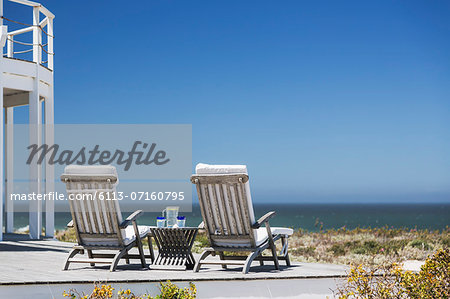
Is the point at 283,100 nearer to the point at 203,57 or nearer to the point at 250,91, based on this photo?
the point at 250,91

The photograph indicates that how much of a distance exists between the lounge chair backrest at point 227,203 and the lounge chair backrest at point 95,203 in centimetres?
78

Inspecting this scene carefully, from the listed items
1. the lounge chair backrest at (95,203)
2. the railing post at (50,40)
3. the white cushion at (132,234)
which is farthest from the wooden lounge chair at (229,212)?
the railing post at (50,40)

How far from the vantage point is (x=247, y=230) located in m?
5.69

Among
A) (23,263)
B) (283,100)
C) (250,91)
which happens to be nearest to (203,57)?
(250,91)

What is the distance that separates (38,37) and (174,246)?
573cm

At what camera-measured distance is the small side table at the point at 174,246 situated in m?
5.99

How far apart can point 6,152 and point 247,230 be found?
756 centimetres

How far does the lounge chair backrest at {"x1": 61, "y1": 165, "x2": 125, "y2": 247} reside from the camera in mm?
5680

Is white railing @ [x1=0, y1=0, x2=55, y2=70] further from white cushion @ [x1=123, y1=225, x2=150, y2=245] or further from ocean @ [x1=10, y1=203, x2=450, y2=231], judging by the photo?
ocean @ [x1=10, y1=203, x2=450, y2=231]

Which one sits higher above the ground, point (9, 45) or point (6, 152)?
point (9, 45)

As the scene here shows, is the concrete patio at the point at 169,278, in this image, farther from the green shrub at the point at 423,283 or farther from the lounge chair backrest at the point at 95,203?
the green shrub at the point at 423,283

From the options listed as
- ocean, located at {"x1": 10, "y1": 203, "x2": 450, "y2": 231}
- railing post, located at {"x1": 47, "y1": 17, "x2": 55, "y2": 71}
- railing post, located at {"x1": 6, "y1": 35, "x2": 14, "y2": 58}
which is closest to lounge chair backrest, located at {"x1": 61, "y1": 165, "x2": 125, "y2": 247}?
railing post, located at {"x1": 47, "y1": 17, "x2": 55, "y2": 71}

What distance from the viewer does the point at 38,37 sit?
10.4 meters

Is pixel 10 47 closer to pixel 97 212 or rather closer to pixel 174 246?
pixel 97 212
